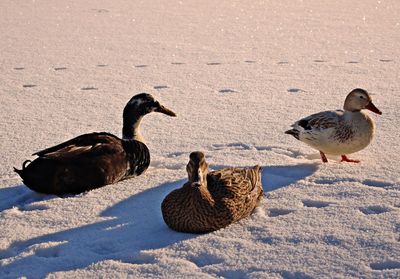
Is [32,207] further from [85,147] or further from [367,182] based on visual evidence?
[367,182]

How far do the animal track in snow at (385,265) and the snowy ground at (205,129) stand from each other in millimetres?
13

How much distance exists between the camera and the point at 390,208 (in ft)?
13.4

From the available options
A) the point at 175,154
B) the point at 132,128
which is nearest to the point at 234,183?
the point at 175,154

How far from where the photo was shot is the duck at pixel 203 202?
3770 mm

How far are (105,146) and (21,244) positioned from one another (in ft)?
4.03

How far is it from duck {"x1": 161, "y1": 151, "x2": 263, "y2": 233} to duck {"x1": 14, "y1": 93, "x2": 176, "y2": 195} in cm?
95

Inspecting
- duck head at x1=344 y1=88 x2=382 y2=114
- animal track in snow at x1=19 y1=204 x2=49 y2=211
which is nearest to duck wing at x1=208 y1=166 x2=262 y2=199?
animal track in snow at x1=19 y1=204 x2=49 y2=211

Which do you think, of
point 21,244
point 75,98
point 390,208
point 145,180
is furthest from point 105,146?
point 75,98

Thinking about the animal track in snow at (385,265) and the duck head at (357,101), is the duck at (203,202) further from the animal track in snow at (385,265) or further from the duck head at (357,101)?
the duck head at (357,101)

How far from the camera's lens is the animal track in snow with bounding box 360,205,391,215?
4073 millimetres

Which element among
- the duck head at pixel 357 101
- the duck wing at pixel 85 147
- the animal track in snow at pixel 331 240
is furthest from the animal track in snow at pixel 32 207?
the duck head at pixel 357 101

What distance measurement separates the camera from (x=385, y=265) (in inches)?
131

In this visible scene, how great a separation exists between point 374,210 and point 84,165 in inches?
78.1

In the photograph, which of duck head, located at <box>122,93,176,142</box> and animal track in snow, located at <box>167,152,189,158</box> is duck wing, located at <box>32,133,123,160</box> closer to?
duck head, located at <box>122,93,176,142</box>
